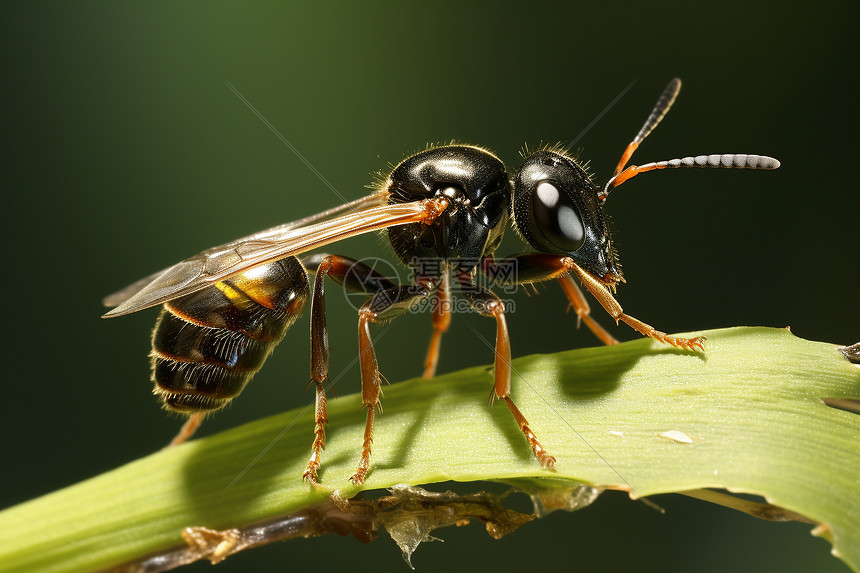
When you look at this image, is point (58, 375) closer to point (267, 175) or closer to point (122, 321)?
point (122, 321)

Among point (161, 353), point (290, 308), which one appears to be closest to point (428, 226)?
point (290, 308)

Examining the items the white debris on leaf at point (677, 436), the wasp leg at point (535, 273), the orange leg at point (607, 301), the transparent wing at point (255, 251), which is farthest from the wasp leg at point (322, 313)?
the white debris on leaf at point (677, 436)

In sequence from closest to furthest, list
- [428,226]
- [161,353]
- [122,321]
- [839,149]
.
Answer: [161,353]
[428,226]
[839,149]
[122,321]

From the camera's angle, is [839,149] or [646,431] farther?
[839,149]

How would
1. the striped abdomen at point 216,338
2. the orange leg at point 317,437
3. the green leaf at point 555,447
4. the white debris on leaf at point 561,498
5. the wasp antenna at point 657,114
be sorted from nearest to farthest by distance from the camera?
the green leaf at point 555,447
the white debris on leaf at point 561,498
the orange leg at point 317,437
the striped abdomen at point 216,338
the wasp antenna at point 657,114

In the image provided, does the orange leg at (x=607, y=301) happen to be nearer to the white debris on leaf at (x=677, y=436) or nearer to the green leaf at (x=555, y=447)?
the green leaf at (x=555, y=447)

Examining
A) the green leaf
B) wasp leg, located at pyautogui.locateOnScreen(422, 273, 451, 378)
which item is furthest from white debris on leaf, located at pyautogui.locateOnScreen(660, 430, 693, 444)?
wasp leg, located at pyautogui.locateOnScreen(422, 273, 451, 378)

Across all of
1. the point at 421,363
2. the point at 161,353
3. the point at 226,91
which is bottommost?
the point at 421,363
